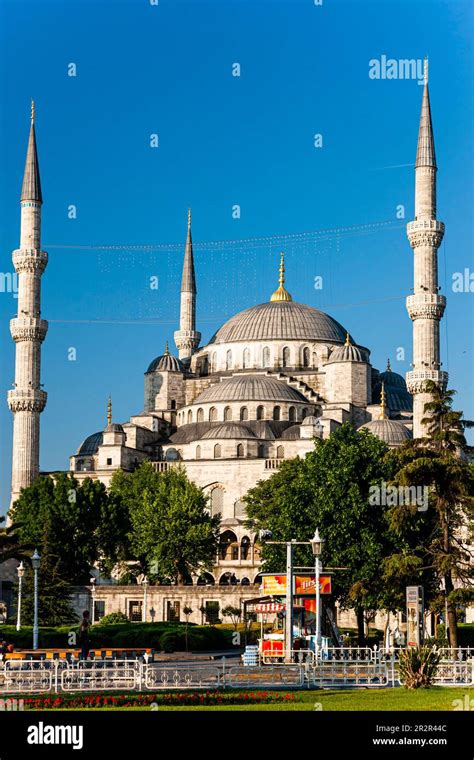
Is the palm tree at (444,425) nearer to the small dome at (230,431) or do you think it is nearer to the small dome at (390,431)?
the small dome at (390,431)

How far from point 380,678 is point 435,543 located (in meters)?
12.9

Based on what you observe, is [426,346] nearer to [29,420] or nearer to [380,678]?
[29,420]

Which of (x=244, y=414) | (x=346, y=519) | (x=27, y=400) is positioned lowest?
(x=346, y=519)

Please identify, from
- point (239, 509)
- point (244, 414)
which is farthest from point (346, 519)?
point (244, 414)

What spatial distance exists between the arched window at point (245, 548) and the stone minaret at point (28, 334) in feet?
34.4

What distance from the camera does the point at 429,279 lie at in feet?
209

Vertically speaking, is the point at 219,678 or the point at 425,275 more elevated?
the point at 425,275

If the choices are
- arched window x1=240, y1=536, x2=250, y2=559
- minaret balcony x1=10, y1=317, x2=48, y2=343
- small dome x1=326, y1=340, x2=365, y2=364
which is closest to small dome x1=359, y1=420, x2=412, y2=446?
small dome x1=326, y1=340, x2=365, y2=364

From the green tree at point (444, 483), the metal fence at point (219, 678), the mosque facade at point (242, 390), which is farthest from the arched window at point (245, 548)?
the metal fence at point (219, 678)

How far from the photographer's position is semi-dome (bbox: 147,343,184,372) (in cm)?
8388

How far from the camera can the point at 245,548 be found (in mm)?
68625

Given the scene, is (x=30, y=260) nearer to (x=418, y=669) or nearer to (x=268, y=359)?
(x=268, y=359)

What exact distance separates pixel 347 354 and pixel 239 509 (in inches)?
473

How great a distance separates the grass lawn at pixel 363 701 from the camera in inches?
799
